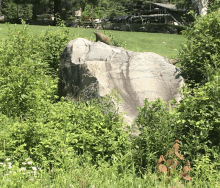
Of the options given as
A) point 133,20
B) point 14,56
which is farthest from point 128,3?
point 14,56

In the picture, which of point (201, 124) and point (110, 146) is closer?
point (201, 124)

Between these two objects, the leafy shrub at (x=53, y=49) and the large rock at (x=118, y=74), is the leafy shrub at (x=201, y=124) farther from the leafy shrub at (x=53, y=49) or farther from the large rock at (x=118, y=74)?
the leafy shrub at (x=53, y=49)

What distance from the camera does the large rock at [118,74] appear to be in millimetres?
6709

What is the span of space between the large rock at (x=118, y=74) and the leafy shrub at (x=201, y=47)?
1.19ft

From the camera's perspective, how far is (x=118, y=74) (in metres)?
7.26

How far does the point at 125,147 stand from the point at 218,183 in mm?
1472

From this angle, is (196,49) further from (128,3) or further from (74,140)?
(128,3)

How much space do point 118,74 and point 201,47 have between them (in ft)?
6.56

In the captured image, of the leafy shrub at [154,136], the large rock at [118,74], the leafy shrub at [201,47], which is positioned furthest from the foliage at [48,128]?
the leafy shrub at [201,47]

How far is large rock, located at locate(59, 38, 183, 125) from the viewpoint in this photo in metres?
6.71

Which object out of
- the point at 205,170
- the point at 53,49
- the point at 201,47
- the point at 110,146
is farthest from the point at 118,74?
the point at 53,49

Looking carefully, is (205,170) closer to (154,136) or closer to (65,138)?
(154,136)

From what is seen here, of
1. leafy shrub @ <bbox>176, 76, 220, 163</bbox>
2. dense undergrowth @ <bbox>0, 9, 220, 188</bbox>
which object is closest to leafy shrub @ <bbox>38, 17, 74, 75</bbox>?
dense undergrowth @ <bbox>0, 9, 220, 188</bbox>

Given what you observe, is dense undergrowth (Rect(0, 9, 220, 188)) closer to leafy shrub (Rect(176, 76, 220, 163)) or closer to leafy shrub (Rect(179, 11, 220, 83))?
leafy shrub (Rect(176, 76, 220, 163))
